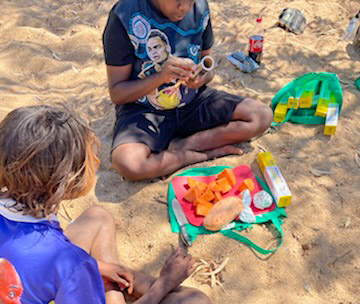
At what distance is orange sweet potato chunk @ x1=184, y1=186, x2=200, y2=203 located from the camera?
229 cm

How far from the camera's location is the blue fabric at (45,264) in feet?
3.98

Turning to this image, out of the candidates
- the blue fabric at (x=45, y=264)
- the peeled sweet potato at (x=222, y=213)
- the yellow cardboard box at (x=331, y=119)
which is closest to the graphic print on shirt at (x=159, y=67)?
Result: the peeled sweet potato at (x=222, y=213)

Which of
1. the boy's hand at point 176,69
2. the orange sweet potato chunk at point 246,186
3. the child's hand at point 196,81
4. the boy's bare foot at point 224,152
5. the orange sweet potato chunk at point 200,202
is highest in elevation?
the boy's hand at point 176,69

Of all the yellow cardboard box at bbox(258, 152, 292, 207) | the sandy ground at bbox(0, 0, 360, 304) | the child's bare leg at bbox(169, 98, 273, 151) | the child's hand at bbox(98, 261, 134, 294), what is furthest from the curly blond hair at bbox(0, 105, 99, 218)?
the child's bare leg at bbox(169, 98, 273, 151)

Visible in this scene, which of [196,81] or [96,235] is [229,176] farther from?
[96,235]

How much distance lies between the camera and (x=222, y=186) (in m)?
2.36

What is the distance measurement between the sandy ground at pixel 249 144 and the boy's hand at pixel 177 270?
207 mm

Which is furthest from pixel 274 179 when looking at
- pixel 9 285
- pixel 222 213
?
pixel 9 285

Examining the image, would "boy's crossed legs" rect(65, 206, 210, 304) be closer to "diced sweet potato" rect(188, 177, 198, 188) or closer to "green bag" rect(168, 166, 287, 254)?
"green bag" rect(168, 166, 287, 254)

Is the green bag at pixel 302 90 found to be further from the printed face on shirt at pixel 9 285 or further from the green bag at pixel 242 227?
the printed face on shirt at pixel 9 285

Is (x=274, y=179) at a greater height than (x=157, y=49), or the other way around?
(x=157, y=49)

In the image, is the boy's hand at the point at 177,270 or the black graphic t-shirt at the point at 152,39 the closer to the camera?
the boy's hand at the point at 177,270

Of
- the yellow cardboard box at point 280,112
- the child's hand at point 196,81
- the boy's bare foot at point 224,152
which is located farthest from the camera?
the yellow cardboard box at point 280,112

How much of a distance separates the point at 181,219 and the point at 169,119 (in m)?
0.69
